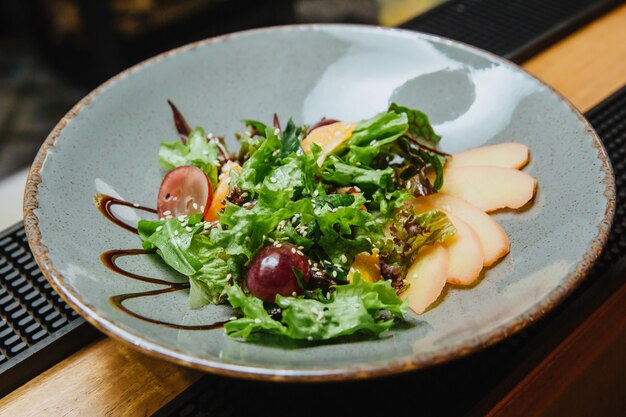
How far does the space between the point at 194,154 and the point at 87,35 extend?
2.26m

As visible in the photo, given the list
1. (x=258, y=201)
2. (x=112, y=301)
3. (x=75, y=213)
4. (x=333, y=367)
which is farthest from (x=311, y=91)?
(x=333, y=367)

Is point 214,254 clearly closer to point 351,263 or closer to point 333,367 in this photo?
point 351,263

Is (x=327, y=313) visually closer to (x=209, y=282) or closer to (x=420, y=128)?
(x=209, y=282)

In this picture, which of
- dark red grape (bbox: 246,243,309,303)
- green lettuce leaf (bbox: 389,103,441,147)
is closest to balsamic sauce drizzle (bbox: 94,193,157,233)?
dark red grape (bbox: 246,243,309,303)

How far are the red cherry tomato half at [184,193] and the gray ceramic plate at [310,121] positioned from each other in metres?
0.08

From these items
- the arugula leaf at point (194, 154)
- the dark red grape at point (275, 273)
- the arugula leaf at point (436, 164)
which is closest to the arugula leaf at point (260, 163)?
the arugula leaf at point (194, 154)

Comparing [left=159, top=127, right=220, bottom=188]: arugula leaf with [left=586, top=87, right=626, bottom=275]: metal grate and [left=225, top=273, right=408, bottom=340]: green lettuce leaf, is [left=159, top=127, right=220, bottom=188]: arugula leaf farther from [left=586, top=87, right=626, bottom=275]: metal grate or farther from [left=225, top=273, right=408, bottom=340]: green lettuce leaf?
[left=586, top=87, right=626, bottom=275]: metal grate

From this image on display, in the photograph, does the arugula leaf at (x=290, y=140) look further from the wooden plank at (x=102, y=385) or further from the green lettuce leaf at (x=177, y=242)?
the wooden plank at (x=102, y=385)

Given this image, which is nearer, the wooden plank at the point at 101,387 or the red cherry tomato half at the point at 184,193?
the wooden plank at the point at 101,387

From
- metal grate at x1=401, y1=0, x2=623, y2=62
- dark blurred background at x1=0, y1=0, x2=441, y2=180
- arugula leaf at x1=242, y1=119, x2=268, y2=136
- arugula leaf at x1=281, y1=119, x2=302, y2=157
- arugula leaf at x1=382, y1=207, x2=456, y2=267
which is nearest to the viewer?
arugula leaf at x1=382, y1=207, x2=456, y2=267

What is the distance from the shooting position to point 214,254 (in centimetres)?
139

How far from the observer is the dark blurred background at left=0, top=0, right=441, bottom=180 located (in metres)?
3.51

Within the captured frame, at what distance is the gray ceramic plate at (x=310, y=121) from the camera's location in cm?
108

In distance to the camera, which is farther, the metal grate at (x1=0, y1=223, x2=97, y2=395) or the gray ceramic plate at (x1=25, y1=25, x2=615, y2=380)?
the metal grate at (x1=0, y1=223, x2=97, y2=395)
